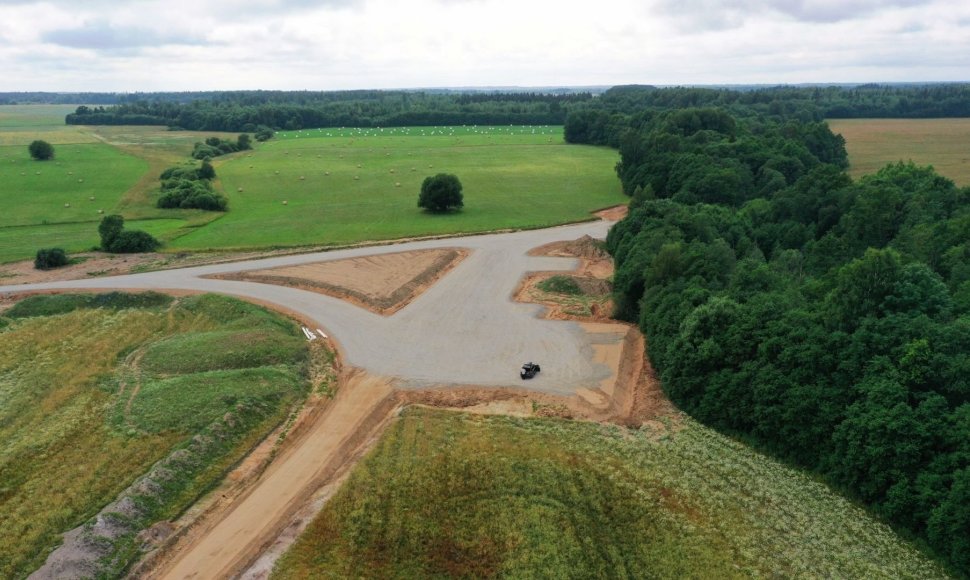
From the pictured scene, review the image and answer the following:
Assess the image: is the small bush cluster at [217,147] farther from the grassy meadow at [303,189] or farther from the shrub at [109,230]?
the shrub at [109,230]

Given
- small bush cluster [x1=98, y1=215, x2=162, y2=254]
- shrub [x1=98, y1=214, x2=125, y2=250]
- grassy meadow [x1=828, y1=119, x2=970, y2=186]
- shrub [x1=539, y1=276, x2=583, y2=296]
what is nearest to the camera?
shrub [x1=539, y1=276, x2=583, y2=296]

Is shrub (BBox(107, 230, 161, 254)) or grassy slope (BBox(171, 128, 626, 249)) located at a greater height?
grassy slope (BBox(171, 128, 626, 249))

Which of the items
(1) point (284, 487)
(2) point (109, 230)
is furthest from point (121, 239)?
(1) point (284, 487)

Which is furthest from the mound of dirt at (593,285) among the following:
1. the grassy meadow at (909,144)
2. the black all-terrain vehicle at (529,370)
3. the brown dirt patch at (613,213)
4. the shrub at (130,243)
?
the grassy meadow at (909,144)

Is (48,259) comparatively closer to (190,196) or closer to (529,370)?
(190,196)

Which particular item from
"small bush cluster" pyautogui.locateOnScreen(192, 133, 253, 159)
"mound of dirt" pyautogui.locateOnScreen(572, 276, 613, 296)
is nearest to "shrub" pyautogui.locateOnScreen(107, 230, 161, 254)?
"mound of dirt" pyautogui.locateOnScreen(572, 276, 613, 296)

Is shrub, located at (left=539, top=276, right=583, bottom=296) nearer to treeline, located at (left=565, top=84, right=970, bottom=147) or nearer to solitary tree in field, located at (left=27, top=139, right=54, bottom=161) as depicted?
treeline, located at (left=565, top=84, right=970, bottom=147)
